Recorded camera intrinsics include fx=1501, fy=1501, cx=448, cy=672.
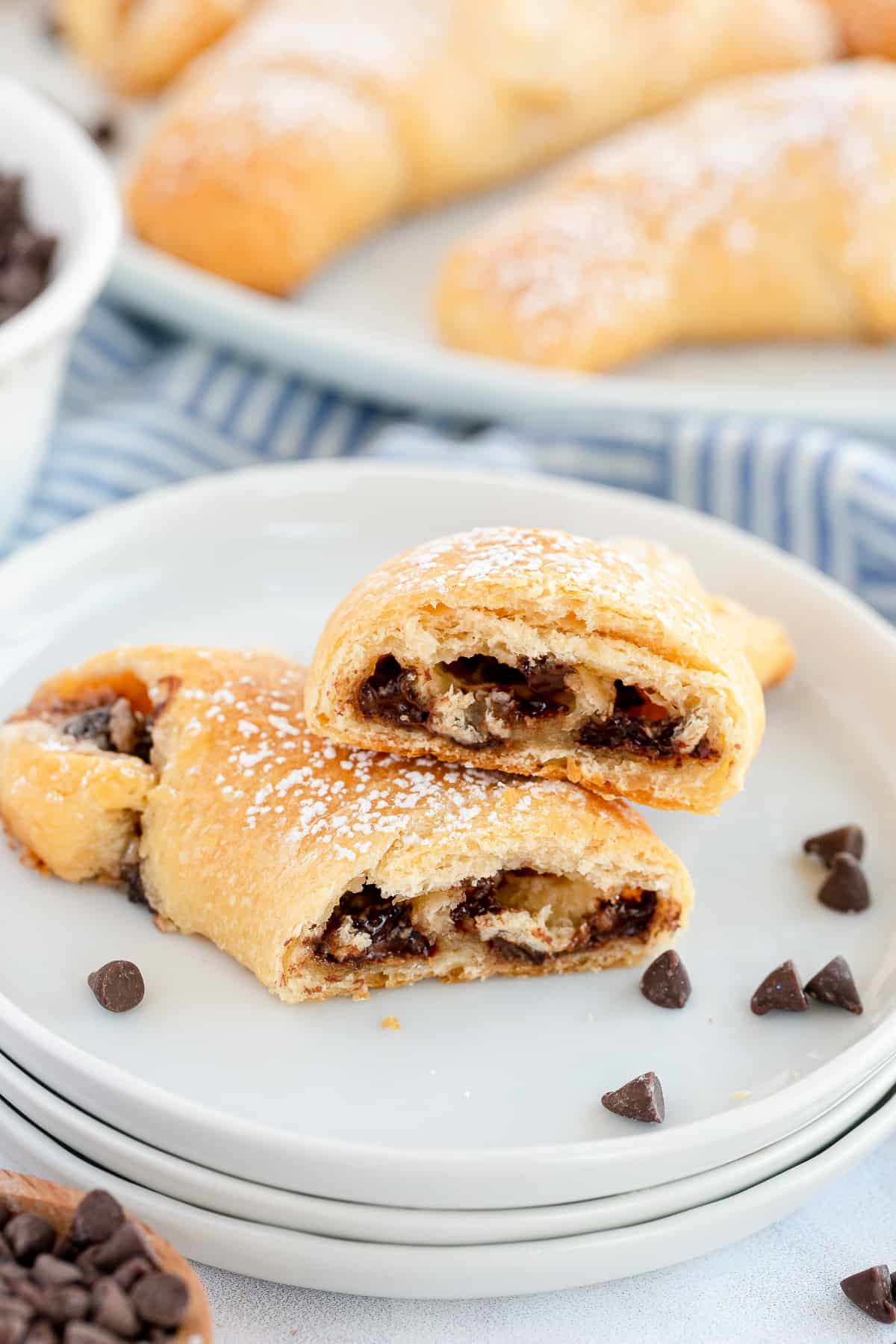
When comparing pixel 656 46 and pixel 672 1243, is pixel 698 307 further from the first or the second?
pixel 672 1243

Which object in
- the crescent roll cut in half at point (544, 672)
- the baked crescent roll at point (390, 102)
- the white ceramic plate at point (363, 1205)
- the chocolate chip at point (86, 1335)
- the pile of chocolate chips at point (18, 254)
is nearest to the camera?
the chocolate chip at point (86, 1335)

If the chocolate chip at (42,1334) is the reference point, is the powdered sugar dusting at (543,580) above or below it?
above

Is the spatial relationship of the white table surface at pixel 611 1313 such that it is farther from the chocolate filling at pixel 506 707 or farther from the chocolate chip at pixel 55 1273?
the chocolate filling at pixel 506 707

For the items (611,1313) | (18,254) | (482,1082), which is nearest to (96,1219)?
(482,1082)

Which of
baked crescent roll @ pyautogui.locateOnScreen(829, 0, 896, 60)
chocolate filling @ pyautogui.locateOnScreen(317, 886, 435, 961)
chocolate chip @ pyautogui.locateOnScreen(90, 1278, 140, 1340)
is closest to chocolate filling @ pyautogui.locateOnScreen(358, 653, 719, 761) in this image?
chocolate filling @ pyautogui.locateOnScreen(317, 886, 435, 961)

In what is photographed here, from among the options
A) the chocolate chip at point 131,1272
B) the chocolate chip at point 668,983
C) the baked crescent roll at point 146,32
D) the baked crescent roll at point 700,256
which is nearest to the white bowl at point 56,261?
the baked crescent roll at point 700,256

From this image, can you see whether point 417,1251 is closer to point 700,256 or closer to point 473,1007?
point 473,1007
